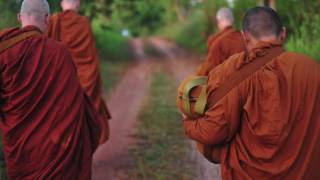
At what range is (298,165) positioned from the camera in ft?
13.3

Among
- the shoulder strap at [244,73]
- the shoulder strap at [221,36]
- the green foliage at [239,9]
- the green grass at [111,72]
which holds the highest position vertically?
the shoulder strap at [244,73]

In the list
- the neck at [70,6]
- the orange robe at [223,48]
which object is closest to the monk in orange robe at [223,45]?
the orange robe at [223,48]

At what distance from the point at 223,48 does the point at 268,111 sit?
4.54 metres

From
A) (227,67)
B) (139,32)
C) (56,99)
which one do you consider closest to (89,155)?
(56,99)

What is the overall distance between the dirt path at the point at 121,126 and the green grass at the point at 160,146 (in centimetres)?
15

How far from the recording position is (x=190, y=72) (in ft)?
65.1

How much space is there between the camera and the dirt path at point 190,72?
7689 millimetres

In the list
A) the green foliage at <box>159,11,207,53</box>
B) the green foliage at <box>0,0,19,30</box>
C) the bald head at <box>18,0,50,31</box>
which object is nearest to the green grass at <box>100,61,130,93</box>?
the green foliage at <box>0,0,19,30</box>

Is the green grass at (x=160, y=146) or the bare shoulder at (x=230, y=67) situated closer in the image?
the bare shoulder at (x=230, y=67)

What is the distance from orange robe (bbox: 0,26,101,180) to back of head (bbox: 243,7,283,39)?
1415mm

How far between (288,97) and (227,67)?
42 cm

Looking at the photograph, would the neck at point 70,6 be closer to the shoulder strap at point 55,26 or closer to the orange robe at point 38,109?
the shoulder strap at point 55,26

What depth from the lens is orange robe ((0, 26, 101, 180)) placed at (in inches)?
184

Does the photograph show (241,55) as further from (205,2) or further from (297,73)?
(205,2)
